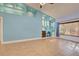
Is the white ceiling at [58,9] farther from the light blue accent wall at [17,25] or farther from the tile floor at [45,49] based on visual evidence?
the light blue accent wall at [17,25]

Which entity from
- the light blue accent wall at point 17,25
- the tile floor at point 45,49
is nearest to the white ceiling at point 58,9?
the tile floor at point 45,49

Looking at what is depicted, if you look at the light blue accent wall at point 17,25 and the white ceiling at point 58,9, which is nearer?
the white ceiling at point 58,9

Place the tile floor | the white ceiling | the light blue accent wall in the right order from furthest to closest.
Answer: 1. the light blue accent wall
2. the tile floor
3. the white ceiling

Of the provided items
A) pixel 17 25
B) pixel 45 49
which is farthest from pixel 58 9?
pixel 17 25

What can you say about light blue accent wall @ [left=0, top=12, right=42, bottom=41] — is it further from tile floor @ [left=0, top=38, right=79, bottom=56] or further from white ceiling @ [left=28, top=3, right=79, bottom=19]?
white ceiling @ [left=28, top=3, right=79, bottom=19]

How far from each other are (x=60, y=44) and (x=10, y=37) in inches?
94.7

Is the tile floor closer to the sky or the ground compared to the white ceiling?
closer to the ground

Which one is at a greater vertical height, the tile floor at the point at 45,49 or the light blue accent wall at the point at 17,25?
the light blue accent wall at the point at 17,25

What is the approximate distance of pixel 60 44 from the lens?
11.1 feet

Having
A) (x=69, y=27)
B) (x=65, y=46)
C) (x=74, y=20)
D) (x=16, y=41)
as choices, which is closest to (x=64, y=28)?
(x=69, y=27)

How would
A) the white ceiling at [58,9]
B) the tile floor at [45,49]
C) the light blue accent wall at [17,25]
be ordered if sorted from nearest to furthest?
the white ceiling at [58,9]
the tile floor at [45,49]
the light blue accent wall at [17,25]

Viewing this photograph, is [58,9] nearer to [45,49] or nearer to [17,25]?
[45,49]

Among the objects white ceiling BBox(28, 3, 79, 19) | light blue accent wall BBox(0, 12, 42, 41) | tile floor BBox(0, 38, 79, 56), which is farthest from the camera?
light blue accent wall BBox(0, 12, 42, 41)

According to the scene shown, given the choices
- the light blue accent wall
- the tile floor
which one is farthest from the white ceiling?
the light blue accent wall
